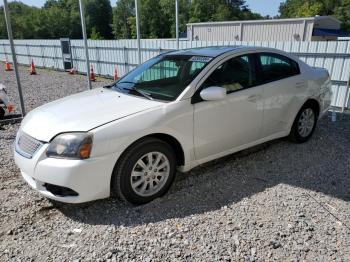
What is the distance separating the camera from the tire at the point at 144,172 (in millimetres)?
3230

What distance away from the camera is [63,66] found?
17.9 m

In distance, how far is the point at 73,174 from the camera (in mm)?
2955

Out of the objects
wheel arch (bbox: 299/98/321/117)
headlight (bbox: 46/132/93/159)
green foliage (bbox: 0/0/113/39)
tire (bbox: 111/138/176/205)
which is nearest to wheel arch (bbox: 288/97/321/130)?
wheel arch (bbox: 299/98/321/117)

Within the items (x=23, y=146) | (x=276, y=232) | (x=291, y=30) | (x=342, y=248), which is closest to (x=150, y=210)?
(x=276, y=232)

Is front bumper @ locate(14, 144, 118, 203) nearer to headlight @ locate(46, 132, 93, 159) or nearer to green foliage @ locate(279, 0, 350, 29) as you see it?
headlight @ locate(46, 132, 93, 159)

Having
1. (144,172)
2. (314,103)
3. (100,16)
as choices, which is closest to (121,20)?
(100,16)

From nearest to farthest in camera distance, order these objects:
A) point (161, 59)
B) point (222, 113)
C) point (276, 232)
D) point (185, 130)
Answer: point (276, 232), point (185, 130), point (222, 113), point (161, 59)

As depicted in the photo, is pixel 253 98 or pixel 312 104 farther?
pixel 312 104

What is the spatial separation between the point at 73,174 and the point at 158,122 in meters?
0.99

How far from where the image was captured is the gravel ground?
278 cm

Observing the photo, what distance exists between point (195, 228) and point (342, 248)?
1.29 m

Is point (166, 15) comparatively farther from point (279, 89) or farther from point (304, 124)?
point (279, 89)

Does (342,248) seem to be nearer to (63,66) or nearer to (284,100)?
(284,100)

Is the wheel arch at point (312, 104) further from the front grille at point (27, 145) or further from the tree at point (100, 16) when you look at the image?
the tree at point (100, 16)
